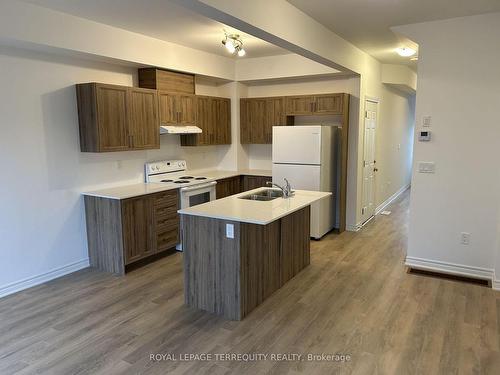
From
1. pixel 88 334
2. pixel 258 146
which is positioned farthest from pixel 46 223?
pixel 258 146

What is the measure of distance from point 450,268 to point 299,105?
3.11 metres

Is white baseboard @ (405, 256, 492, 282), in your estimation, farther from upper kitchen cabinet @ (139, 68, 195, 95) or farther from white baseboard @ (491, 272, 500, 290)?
upper kitchen cabinet @ (139, 68, 195, 95)

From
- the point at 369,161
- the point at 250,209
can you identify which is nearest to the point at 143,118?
the point at 250,209

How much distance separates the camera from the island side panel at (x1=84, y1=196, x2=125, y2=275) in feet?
13.5

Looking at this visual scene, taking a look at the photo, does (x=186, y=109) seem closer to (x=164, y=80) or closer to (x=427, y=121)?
(x=164, y=80)

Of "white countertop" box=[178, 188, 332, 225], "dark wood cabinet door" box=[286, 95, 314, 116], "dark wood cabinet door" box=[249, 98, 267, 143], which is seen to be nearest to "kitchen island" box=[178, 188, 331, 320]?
"white countertop" box=[178, 188, 332, 225]

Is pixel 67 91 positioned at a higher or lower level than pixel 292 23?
lower

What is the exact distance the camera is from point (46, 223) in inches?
159

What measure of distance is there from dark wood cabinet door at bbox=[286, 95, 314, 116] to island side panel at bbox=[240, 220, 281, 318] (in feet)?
8.54

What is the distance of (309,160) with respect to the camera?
5.29m

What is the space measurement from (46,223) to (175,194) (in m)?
1.49

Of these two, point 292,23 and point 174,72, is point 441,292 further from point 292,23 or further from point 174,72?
point 174,72

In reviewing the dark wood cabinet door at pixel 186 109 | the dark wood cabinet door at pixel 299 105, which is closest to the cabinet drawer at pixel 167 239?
the dark wood cabinet door at pixel 186 109

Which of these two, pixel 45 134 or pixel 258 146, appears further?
pixel 258 146
